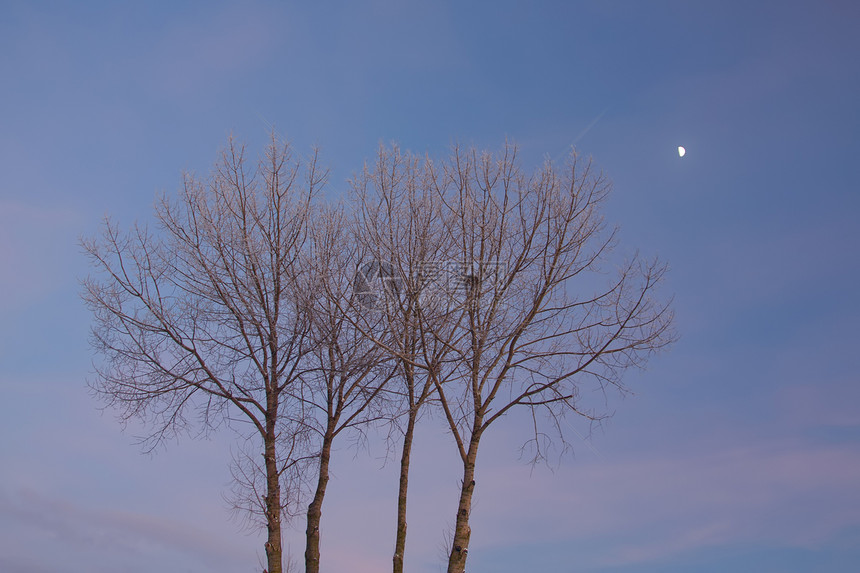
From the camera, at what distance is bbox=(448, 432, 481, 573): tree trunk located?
10398mm

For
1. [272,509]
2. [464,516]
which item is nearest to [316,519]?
[272,509]

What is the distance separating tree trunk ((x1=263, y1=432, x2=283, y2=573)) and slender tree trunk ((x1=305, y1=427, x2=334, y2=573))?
1.71 ft

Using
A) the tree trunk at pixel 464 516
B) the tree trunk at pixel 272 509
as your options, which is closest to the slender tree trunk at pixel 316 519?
the tree trunk at pixel 272 509

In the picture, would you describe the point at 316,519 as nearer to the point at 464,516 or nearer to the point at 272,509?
the point at 272,509

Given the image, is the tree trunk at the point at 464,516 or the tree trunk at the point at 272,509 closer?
the tree trunk at the point at 464,516

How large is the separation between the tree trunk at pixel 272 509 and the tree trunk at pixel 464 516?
135 inches

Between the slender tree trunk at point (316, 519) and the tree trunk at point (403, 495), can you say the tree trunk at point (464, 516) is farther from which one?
the slender tree trunk at point (316, 519)

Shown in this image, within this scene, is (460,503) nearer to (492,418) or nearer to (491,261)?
(492,418)

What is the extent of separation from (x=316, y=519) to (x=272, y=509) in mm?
840

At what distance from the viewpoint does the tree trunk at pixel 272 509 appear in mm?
12234

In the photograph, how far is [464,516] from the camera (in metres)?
10.6

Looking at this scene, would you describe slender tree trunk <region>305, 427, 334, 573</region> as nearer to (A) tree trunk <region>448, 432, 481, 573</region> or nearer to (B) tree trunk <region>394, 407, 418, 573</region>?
(B) tree trunk <region>394, 407, 418, 573</region>

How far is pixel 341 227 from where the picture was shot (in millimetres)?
14273

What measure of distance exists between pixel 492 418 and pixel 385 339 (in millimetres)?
2672
